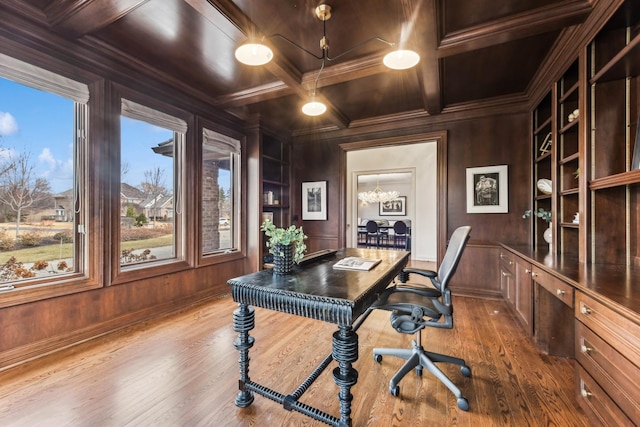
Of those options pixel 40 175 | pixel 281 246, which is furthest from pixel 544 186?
pixel 40 175

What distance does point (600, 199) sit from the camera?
6.50 ft

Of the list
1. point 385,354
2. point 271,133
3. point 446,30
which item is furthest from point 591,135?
point 271,133

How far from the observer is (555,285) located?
184 centimetres

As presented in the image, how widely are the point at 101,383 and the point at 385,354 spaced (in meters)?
1.96

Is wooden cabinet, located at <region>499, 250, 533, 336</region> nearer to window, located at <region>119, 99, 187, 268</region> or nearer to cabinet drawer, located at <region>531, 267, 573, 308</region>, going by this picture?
cabinet drawer, located at <region>531, 267, 573, 308</region>

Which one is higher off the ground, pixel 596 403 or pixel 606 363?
pixel 606 363

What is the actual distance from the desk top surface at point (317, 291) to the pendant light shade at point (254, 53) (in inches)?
57.8

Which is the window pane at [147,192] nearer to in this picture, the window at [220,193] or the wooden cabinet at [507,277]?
the window at [220,193]

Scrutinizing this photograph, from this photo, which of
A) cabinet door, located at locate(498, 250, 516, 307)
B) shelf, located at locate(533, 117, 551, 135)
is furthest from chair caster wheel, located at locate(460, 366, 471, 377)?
shelf, located at locate(533, 117, 551, 135)

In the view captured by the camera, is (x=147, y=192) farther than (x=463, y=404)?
Yes

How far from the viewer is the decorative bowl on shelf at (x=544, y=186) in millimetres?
2854

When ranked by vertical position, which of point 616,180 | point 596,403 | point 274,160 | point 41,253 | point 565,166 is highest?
point 274,160

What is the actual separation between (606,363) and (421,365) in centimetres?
94

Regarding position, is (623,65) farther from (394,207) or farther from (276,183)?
(394,207)
